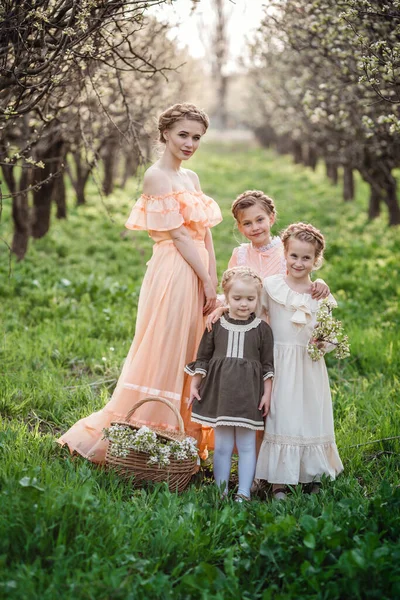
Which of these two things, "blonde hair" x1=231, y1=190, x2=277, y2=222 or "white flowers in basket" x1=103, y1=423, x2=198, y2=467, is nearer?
"white flowers in basket" x1=103, y1=423, x2=198, y2=467

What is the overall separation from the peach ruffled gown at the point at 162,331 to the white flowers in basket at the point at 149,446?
350 mm

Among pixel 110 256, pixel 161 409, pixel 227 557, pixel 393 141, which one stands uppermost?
pixel 393 141

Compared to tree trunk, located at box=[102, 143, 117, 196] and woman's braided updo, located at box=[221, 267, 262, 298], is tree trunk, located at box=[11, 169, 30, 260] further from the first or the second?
tree trunk, located at box=[102, 143, 117, 196]

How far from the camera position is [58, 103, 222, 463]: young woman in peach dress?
411cm

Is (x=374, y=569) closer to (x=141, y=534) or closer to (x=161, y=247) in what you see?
(x=141, y=534)

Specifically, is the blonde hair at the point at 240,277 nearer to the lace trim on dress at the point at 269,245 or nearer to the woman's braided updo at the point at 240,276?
the woman's braided updo at the point at 240,276

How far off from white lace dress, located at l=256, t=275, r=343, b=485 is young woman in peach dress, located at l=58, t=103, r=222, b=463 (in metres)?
0.54

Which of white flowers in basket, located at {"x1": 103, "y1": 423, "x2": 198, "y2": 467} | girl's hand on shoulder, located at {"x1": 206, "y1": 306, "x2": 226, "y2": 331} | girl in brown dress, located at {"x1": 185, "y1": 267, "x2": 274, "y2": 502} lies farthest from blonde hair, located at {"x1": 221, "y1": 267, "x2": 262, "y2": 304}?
→ white flowers in basket, located at {"x1": 103, "y1": 423, "x2": 198, "y2": 467}

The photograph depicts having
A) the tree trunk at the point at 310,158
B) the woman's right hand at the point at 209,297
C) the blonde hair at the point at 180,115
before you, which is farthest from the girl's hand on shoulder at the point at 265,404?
the tree trunk at the point at 310,158

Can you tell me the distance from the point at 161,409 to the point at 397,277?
5.52m

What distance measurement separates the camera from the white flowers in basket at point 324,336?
149 inches

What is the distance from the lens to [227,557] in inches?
114

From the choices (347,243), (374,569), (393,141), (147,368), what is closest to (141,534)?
(374,569)

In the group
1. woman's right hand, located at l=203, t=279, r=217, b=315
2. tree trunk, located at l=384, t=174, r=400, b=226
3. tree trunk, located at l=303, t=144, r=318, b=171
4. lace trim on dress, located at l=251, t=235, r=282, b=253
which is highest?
tree trunk, located at l=303, t=144, r=318, b=171
